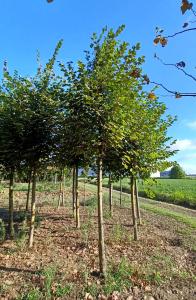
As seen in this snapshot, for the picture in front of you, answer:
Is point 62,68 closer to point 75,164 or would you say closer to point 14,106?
point 14,106

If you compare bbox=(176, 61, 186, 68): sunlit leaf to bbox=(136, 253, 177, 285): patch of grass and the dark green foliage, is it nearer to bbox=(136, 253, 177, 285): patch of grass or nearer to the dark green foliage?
bbox=(136, 253, 177, 285): patch of grass

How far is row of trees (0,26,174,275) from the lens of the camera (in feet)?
21.7

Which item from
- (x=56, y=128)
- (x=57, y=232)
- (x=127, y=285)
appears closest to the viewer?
(x=127, y=285)

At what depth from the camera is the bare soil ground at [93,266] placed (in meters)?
6.05

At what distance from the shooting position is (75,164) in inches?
421

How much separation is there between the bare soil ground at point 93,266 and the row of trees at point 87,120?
0.53 m

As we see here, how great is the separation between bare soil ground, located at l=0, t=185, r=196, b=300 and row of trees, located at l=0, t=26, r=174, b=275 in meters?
0.53

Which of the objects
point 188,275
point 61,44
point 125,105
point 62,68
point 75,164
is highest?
point 61,44

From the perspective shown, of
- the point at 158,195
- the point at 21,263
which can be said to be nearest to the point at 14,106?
the point at 21,263

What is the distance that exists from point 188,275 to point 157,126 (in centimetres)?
493

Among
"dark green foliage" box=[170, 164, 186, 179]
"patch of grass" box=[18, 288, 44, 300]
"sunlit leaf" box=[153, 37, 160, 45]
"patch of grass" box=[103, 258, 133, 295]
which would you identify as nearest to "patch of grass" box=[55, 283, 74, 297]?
"patch of grass" box=[18, 288, 44, 300]

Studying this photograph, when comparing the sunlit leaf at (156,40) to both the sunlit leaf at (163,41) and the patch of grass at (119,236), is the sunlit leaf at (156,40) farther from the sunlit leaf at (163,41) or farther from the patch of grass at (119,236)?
the patch of grass at (119,236)

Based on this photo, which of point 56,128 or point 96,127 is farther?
point 56,128

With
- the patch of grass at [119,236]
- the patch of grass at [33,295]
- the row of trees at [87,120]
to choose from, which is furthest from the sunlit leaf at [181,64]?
the patch of grass at [119,236]
